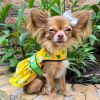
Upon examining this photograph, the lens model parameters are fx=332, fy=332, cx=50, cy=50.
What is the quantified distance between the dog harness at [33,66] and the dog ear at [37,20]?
0.21 m

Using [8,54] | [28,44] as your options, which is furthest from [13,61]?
[28,44]

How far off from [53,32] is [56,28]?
5 centimetres

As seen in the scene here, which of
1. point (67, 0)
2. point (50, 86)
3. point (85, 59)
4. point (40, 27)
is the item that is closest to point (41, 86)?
point (50, 86)

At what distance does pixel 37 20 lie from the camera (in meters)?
3.03

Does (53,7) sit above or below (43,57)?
above

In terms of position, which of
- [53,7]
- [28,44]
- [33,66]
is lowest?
[33,66]

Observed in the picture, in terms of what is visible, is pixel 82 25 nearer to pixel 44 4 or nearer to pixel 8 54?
pixel 44 4

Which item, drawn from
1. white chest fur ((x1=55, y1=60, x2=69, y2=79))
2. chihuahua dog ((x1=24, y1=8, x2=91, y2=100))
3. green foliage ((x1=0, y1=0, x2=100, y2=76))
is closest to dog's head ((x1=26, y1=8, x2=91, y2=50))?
chihuahua dog ((x1=24, y1=8, x2=91, y2=100))

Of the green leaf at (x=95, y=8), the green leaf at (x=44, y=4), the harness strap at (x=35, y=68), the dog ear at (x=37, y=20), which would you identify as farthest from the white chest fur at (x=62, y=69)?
the green leaf at (x=95, y=8)

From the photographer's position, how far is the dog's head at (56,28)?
9.53 ft

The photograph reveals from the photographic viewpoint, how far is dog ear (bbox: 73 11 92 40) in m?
3.05

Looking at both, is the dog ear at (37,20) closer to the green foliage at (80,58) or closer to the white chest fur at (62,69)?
the white chest fur at (62,69)

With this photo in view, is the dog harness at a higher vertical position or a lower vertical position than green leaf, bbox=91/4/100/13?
lower

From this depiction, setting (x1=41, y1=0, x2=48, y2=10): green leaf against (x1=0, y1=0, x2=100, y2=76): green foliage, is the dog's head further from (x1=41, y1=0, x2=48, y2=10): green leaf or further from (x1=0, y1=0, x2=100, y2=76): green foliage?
(x1=41, y1=0, x2=48, y2=10): green leaf
